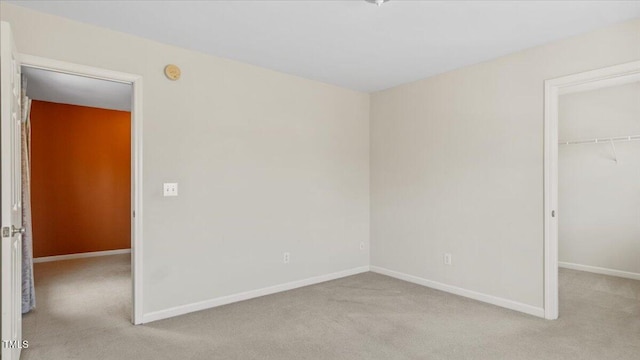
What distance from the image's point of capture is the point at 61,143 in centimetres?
561

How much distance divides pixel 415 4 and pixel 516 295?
268 centimetres

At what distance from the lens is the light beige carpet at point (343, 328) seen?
253 centimetres

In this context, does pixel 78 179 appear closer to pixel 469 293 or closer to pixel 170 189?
pixel 170 189

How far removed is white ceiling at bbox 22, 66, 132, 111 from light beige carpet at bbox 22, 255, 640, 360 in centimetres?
225

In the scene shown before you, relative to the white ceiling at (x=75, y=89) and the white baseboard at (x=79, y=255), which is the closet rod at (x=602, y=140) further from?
the white baseboard at (x=79, y=255)

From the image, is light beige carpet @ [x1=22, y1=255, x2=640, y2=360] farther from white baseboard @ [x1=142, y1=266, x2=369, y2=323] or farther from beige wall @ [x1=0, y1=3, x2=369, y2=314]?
beige wall @ [x1=0, y1=3, x2=369, y2=314]

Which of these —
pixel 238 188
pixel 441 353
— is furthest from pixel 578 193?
pixel 238 188

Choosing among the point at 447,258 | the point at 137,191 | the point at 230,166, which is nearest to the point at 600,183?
the point at 447,258

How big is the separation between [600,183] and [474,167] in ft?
7.21

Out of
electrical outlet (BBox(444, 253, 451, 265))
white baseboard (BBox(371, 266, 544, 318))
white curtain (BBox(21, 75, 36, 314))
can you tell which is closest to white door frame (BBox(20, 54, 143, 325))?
white curtain (BBox(21, 75, 36, 314))

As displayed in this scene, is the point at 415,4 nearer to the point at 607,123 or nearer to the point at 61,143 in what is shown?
the point at 607,123

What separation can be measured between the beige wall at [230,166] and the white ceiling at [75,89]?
2.79 feet

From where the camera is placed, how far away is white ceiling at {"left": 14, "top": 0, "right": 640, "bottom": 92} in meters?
2.48

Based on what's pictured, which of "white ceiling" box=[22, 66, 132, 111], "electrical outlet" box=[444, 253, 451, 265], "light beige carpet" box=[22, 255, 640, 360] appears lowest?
"light beige carpet" box=[22, 255, 640, 360]
